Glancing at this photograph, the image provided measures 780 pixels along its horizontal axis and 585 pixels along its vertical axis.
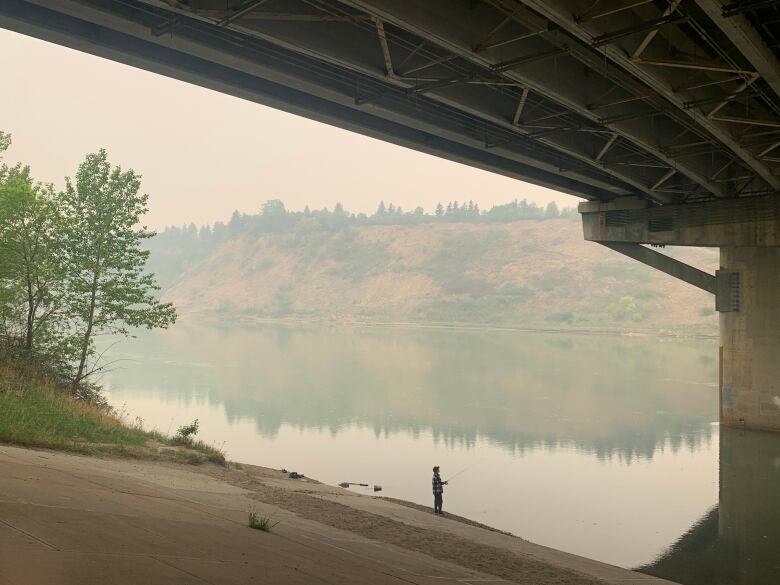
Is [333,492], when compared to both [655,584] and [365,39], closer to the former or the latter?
[655,584]

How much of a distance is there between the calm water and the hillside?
69.5 meters

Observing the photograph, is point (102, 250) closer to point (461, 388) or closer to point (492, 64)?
point (492, 64)

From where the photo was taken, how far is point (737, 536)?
15.9 m

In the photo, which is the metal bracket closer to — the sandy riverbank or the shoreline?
the sandy riverbank

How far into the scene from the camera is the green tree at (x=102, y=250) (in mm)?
20875

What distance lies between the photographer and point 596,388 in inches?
1690

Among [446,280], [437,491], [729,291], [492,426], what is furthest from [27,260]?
[446,280]

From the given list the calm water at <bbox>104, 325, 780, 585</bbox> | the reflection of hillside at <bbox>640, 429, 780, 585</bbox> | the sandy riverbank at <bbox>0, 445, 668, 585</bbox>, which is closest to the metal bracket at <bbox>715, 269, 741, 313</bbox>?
the calm water at <bbox>104, 325, 780, 585</bbox>

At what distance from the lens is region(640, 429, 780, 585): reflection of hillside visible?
1327 centimetres

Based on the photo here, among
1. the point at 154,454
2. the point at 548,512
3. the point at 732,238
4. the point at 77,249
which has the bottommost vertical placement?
the point at 548,512

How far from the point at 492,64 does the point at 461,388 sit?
103 ft

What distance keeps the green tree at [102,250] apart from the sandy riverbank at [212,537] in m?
8.87

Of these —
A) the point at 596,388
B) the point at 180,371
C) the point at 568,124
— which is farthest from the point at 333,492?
the point at 180,371

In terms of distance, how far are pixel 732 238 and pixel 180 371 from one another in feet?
112
